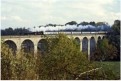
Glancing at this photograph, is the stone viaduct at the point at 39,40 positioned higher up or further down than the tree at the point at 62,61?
higher up

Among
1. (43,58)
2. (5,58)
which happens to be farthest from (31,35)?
(5,58)

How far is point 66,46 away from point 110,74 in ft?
3.10

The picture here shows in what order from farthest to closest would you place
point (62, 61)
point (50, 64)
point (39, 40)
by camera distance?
point (39, 40) → point (62, 61) → point (50, 64)

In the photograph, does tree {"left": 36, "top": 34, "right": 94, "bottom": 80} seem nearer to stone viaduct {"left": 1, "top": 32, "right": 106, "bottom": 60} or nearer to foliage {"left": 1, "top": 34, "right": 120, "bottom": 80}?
foliage {"left": 1, "top": 34, "right": 120, "bottom": 80}

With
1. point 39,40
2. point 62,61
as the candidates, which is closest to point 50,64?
point 62,61

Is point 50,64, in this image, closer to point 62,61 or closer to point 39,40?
point 62,61

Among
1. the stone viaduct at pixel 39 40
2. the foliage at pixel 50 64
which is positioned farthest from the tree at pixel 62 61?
the stone viaduct at pixel 39 40

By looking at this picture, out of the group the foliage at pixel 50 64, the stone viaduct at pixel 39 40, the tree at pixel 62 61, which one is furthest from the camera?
the stone viaduct at pixel 39 40

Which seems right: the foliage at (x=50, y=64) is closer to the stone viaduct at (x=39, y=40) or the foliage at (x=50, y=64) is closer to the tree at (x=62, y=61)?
the tree at (x=62, y=61)

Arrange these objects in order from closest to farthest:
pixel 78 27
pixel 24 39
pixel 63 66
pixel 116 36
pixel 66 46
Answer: pixel 63 66 → pixel 66 46 → pixel 24 39 → pixel 116 36 → pixel 78 27

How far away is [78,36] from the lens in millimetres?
9703

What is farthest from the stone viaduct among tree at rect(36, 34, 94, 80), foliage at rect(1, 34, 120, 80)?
foliage at rect(1, 34, 120, 80)

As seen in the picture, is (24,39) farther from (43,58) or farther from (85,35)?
(43,58)

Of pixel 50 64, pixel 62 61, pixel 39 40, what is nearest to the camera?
pixel 50 64
